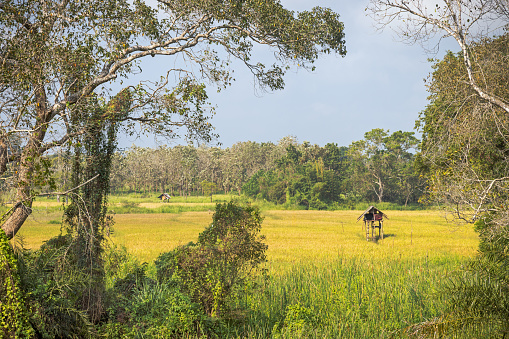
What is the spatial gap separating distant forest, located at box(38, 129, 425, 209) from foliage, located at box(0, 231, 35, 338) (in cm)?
3823

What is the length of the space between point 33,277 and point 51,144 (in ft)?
7.86

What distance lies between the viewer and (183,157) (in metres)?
62.6

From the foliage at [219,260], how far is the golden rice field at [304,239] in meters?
2.65

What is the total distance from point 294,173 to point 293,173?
0.81 feet

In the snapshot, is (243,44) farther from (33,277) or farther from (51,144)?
(33,277)

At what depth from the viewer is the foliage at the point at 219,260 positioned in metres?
6.87

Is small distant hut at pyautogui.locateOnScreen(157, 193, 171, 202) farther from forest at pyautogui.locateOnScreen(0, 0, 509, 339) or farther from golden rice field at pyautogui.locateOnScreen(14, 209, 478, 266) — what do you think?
forest at pyautogui.locateOnScreen(0, 0, 509, 339)

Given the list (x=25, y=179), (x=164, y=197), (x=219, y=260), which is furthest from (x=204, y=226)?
(x=164, y=197)

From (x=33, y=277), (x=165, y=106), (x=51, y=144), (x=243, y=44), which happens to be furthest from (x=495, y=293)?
(x=243, y=44)

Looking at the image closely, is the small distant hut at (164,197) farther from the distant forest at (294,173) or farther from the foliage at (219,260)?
the foliage at (219,260)

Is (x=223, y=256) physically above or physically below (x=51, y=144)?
below

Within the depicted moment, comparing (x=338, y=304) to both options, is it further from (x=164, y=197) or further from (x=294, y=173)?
(x=164, y=197)

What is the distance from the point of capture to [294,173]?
52.8 m

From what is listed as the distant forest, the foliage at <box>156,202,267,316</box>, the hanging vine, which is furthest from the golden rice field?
the distant forest
